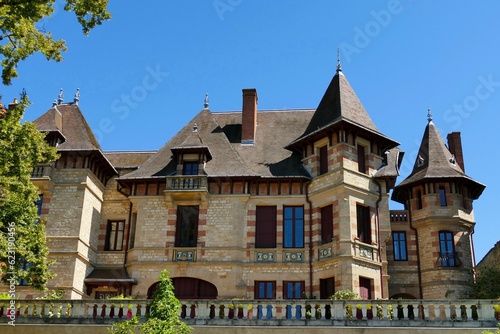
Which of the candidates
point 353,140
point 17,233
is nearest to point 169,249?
point 17,233

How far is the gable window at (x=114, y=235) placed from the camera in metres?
24.2

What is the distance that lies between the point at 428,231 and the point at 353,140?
578 centimetres

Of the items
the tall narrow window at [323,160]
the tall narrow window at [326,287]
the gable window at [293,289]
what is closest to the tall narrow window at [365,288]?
the tall narrow window at [326,287]

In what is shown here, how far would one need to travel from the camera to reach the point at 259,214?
75.5ft

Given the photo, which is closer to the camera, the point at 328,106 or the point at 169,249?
the point at 169,249

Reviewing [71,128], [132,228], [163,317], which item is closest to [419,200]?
[132,228]

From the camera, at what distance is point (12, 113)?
52.1 feet

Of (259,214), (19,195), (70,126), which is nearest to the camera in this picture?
(19,195)

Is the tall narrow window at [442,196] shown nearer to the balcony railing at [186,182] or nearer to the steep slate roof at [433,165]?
the steep slate roof at [433,165]

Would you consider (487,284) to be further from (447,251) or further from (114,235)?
(114,235)

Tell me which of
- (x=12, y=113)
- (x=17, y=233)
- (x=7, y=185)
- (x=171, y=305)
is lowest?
(x=171, y=305)

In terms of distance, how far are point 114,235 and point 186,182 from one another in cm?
441

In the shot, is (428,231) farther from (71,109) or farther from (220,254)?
(71,109)

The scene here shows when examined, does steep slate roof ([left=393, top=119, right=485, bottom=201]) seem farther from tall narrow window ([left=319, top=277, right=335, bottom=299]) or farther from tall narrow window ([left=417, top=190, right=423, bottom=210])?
tall narrow window ([left=319, top=277, right=335, bottom=299])
